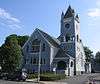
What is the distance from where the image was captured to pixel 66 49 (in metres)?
62.9

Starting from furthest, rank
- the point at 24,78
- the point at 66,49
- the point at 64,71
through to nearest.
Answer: the point at 66,49 < the point at 64,71 < the point at 24,78

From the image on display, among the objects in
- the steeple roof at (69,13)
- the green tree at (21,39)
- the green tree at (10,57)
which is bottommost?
the green tree at (10,57)

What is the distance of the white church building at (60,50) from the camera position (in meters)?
55.8

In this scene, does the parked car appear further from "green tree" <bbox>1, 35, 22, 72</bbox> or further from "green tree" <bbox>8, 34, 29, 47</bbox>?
"green tree" <bbox>8, 34, 29, 47</bbox>

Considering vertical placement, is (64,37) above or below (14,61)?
above

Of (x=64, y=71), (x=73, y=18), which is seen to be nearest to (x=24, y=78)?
(x=64, y=71)

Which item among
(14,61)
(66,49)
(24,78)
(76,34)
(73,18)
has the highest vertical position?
(73,18)

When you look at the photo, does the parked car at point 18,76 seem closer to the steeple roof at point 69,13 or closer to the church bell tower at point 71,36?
the church bell tower at point 71,36

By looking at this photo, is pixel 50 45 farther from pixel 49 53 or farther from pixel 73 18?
pixel 73 18

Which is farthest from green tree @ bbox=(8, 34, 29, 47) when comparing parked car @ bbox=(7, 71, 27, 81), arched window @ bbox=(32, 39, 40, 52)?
parked car @ bbox=(7, 71, 27, 81)

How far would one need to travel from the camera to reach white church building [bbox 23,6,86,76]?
55.8 metres

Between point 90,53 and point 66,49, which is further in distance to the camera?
point 90,53

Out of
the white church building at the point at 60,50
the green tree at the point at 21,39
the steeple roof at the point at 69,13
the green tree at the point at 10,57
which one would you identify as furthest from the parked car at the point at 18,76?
the green tree at the point at 21,39

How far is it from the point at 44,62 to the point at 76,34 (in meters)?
14.3
